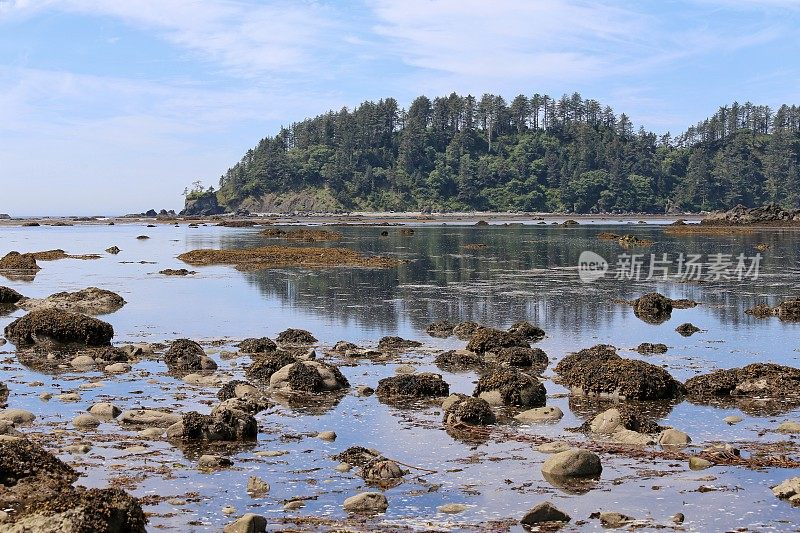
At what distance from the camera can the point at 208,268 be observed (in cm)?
6488

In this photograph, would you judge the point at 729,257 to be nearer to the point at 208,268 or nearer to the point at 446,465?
the point at 208,268

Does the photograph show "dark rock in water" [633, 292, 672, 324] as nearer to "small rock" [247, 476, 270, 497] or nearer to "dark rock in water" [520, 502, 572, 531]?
"dark rock in water" [520, 502, 572, 531]

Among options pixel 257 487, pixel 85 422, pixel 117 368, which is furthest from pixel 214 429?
pixel 117 368

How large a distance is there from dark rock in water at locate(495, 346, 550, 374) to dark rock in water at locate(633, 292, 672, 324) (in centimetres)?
1222

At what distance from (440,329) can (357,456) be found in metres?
17.1

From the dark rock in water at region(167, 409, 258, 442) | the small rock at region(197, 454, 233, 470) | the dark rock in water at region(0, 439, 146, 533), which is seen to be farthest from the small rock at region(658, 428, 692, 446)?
the dark rock in water at region(0, 439, 146, 533)

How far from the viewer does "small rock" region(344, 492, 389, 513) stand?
13.3m

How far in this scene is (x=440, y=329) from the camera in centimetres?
3278

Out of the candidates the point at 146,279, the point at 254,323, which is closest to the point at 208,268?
the point at 146,279

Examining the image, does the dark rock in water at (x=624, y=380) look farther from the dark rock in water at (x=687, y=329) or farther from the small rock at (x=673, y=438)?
the dark rock in water at (x=687, y=329)

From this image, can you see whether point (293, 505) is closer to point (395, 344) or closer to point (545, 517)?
point (545, 517)

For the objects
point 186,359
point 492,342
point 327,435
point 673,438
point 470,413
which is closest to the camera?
point 673,438

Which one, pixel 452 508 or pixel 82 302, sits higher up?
pixel 82 302

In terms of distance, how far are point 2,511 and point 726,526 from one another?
10.8 meters
